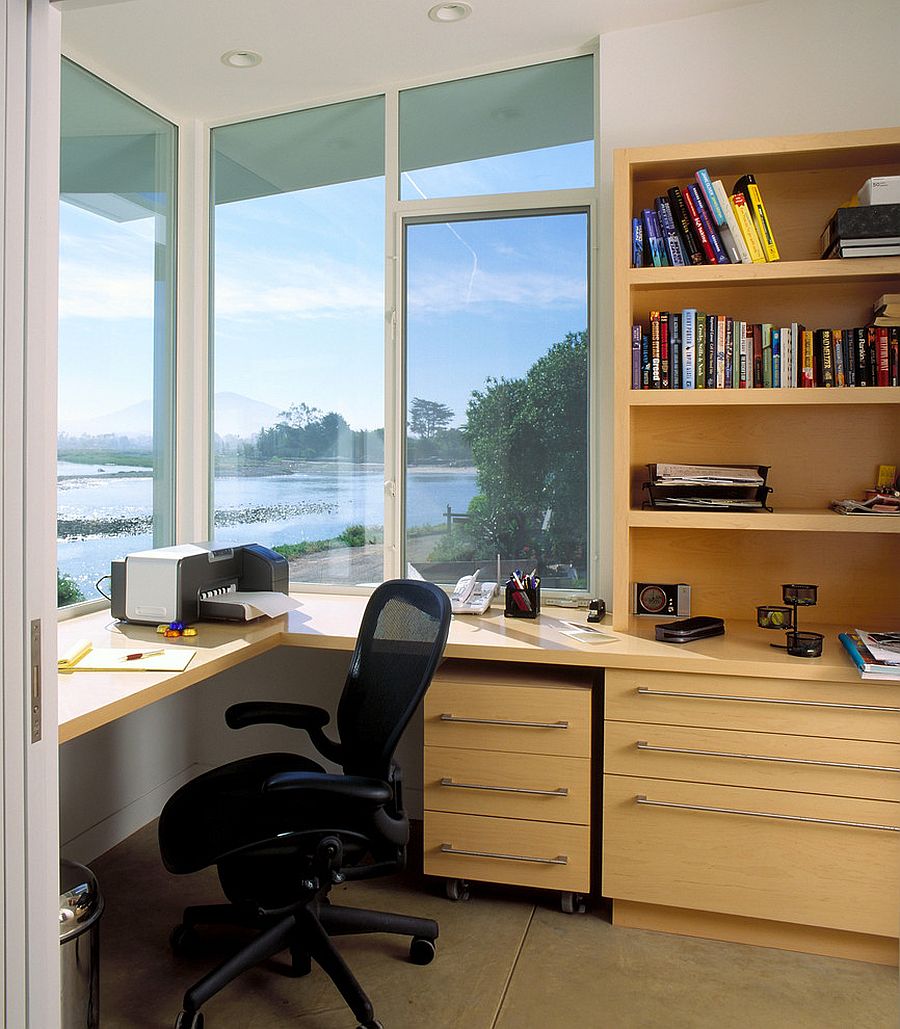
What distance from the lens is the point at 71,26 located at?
2684 mm

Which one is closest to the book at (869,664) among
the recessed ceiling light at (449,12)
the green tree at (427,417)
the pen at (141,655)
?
the green tree at (427,417)

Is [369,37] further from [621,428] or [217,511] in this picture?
[217,511]

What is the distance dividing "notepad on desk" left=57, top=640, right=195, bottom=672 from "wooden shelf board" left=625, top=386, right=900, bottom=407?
1.46m

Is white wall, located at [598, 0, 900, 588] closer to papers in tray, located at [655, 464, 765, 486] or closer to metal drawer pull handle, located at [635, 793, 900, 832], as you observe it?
papers in tray, located at [655, 464, 765, 486]

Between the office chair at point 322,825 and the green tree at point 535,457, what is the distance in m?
0.93

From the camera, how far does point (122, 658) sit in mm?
2166

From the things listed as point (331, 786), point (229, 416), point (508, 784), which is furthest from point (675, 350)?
point (229, 416)

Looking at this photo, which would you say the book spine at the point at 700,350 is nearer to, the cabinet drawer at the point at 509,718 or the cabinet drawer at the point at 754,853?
the cabinet drawer at the point at 509,718

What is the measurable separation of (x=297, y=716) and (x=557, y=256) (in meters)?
1.82

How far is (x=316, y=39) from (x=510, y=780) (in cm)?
243

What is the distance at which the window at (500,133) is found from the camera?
2.99 meters

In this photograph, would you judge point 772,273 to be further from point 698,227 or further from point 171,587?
point 171,587

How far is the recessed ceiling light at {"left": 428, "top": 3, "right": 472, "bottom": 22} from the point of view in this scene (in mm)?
2598

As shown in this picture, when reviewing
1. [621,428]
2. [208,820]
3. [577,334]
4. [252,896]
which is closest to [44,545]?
[208,820]
